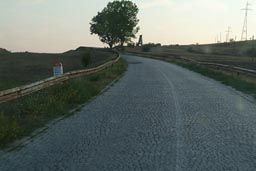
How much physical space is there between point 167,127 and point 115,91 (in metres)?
9.28

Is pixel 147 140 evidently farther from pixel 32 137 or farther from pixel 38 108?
pixel 38 108

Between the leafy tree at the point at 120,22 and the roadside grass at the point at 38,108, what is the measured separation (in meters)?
91.1

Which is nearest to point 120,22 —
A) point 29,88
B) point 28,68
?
point 28,68

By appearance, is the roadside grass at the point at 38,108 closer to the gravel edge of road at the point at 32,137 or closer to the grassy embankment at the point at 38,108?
the grassy embankment at the point at 38,108

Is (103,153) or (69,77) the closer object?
(103,153)

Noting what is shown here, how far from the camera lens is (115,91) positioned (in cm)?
1956

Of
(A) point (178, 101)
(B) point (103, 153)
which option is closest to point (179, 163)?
(B) point (103, 153)

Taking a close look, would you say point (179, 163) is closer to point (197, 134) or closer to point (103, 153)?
point (103, 153)

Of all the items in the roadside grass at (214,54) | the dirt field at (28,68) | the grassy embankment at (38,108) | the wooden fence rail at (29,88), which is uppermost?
the wooden fence rail at (29,88)

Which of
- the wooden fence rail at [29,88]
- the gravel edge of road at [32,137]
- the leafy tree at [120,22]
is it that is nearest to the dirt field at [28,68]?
the wooden fence rail at [29,88]

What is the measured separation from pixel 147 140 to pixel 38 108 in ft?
14.5

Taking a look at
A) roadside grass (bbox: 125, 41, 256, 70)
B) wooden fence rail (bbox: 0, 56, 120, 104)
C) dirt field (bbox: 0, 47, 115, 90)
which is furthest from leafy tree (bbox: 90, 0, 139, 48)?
wooden fence rail (bbox: 0, 56, 120, 104)

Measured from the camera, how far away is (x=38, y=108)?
1220cm

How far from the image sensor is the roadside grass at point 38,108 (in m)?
9.23
